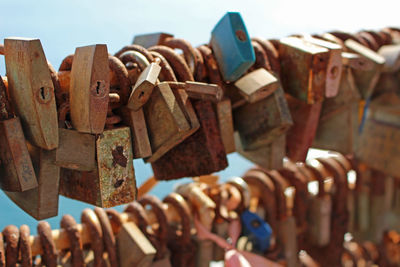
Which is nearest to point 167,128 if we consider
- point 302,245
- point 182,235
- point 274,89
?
point 274,89

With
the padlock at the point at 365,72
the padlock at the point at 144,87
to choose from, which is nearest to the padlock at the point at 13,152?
the padlock at the point at 144,87

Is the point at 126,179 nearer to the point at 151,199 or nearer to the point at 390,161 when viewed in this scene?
the point at 151,199

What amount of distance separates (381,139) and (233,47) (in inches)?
30.2

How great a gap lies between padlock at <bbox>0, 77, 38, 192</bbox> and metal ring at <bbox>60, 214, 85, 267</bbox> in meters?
0.30

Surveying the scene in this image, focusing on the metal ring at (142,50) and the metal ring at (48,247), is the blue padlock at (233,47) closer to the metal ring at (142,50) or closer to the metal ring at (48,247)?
the metal ring at (142,50)

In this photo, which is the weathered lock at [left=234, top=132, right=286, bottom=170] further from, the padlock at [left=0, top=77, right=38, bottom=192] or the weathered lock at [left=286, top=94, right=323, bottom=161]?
the padlock at [left=0, top=77, right=38, bottom=192]

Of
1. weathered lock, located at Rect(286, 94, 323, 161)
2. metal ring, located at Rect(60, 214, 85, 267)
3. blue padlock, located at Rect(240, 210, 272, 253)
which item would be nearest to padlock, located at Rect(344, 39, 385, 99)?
weathered lock, located at Rect(286, 94, 323, 161)

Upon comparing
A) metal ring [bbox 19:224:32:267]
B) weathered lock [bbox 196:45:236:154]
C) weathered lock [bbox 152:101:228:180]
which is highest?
weathered lock [bbox 196:45:236:154]

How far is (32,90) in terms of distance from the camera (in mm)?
458

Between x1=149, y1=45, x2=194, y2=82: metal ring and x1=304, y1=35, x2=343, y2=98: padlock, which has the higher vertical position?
x1=149, y1=45, x2=194, y2=82: metal ring

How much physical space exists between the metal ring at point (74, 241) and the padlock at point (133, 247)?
74 mm

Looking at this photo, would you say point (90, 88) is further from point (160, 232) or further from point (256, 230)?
point (256, 230)

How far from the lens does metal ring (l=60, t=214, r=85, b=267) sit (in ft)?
2.47

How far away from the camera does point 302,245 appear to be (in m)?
1.22
